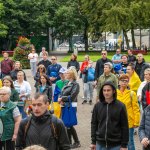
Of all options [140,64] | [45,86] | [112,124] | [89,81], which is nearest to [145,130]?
[112,124]

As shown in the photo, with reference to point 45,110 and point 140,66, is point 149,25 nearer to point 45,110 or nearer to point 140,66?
point 140,66

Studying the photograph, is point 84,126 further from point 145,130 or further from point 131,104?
point 145,130

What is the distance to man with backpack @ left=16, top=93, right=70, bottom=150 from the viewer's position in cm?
537

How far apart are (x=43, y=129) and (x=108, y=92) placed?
1532mm

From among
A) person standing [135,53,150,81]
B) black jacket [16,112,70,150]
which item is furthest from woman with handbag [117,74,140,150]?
person standing [135,53,150,81]

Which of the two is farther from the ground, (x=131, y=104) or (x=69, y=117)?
(x=131, y=104)

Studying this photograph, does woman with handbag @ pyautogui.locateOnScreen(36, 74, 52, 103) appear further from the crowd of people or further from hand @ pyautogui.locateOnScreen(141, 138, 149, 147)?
hand @ pyautogui.locateOnScreen(141, 138, 149, 147)

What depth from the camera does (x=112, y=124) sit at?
656cm

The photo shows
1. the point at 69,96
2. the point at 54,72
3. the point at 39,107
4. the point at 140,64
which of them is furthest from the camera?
the point at 54,72

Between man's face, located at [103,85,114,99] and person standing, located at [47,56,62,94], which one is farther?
person standing, located at [47,56,62,94]

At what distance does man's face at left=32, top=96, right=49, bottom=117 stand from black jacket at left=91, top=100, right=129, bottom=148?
55.3 inches

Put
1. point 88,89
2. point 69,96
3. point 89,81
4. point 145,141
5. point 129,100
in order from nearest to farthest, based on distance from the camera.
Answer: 1. point 145,141
2. point 129,100
3. point 69,96
4. point 89,81
5. point 88,89

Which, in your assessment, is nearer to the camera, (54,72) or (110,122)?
(110,122)

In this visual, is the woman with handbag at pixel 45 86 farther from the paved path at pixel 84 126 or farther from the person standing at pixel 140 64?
the person standing at pixel 140 64
